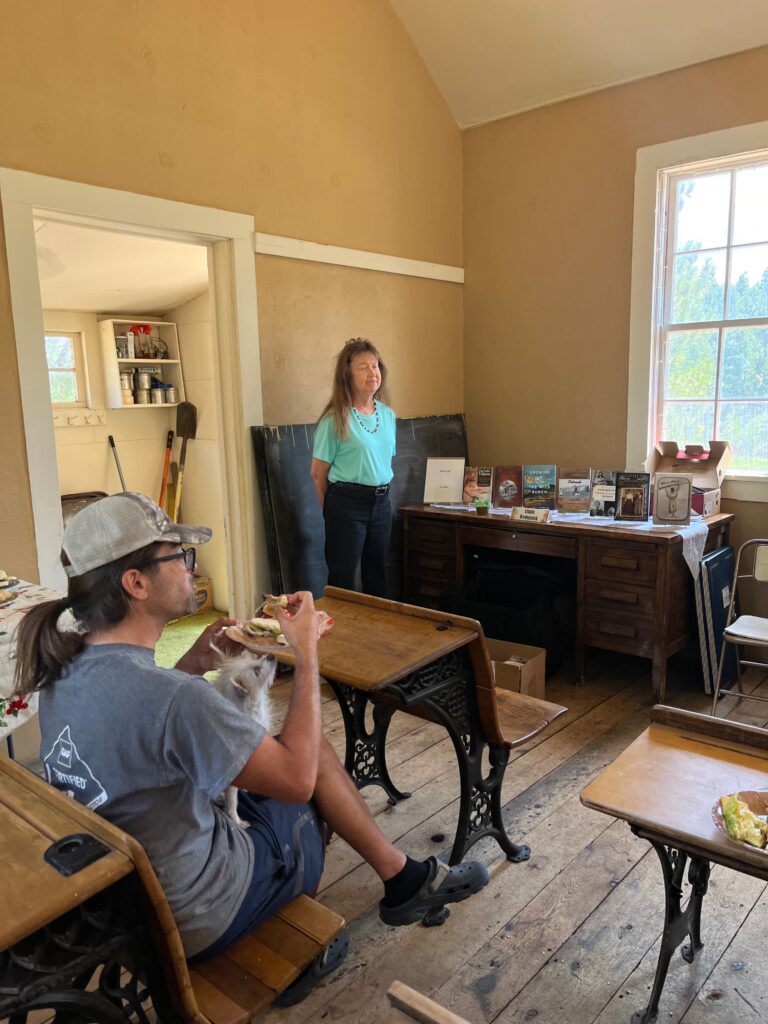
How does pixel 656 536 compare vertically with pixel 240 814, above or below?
above

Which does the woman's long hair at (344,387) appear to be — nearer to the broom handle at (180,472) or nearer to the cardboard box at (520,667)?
the cardboard box at (520,667)

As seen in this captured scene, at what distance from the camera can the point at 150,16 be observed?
315cm

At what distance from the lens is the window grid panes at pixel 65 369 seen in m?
5.34

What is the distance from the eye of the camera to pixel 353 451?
359 centimetres

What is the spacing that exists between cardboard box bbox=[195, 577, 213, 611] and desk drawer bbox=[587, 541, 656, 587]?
114 inches

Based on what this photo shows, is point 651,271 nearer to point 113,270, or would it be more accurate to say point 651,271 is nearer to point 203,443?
point 113,270

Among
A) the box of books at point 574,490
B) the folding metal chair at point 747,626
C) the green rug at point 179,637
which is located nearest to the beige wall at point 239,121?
the box of books at point 574,490

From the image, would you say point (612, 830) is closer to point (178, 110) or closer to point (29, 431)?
point (29, 431)

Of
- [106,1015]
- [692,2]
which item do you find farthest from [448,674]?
[692,2]

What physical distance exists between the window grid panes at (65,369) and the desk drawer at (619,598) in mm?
3900

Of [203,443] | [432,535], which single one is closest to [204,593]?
[203,443]

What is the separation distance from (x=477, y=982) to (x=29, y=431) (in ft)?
8.09

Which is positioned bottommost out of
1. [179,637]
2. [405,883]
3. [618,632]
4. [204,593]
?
[179,637]

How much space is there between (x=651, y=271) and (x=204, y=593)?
3616 mm
